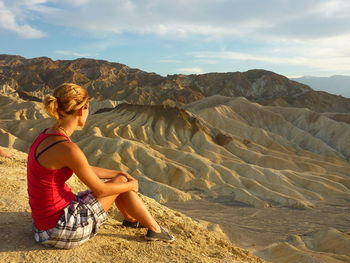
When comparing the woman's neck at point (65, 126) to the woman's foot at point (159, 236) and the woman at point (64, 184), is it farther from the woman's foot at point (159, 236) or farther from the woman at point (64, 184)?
the woman's foot at point (159, 236)

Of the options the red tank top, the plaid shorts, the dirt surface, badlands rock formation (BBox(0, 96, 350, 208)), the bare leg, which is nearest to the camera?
the red tank top

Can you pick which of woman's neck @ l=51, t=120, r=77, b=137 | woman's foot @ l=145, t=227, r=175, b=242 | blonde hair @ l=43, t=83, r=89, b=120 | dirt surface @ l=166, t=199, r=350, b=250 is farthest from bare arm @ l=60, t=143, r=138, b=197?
dirt surface @ l=166, t=199, r=350, b=250

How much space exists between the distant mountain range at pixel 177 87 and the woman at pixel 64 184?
9151 centimetres

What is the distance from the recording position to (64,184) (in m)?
4.22

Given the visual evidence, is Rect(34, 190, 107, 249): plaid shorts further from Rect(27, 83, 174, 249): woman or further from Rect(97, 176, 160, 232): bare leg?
Rect(97, 176, 160, 232): bare leg

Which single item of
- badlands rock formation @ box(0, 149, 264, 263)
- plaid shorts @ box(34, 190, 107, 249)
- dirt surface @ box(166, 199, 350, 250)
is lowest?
dirt surface @ box(166, 199, 350, 250)

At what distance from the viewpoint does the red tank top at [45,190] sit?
151 inches

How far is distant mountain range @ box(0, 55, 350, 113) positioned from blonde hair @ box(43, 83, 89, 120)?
3616 inches

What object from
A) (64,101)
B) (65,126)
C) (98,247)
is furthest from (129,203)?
(64,101)

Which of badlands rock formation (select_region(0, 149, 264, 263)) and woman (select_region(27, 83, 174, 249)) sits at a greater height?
woman (select_region(27, 83, 174, 249))

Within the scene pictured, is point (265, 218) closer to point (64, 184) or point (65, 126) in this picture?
point (64, 184)

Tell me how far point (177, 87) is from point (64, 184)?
11134cm

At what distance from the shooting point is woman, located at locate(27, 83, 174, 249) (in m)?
3.72

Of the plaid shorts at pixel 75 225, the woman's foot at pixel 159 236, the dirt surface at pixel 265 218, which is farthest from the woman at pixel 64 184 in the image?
the dirt surface at pixel 265 218
